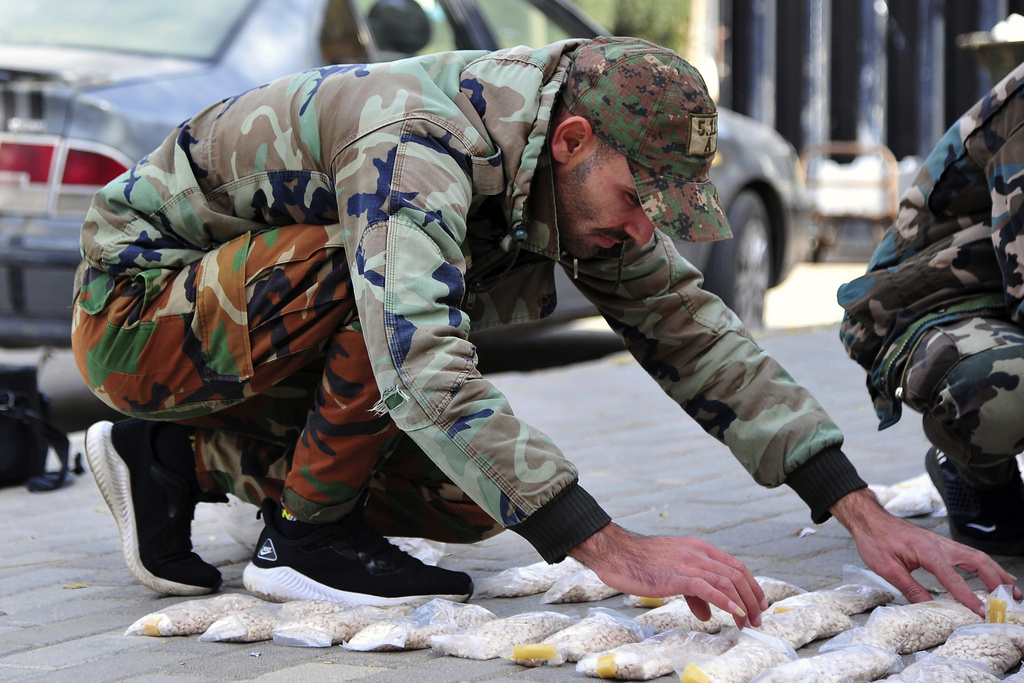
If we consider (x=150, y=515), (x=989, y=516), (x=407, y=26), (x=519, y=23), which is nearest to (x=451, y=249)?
(x=150, y=515)

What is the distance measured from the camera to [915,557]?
2.21 m

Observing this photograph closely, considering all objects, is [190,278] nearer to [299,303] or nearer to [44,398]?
[299,303]

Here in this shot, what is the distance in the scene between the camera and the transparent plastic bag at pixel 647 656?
2002 mm

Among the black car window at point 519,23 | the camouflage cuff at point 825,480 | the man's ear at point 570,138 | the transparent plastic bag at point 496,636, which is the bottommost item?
the transparent plastic bag at point 496,636

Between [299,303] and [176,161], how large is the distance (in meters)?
0.40

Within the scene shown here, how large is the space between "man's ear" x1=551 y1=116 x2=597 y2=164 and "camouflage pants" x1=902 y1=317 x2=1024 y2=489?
2.84 ft

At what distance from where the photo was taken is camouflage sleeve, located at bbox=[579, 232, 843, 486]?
2463 mm

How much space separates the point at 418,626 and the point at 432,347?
58 cm

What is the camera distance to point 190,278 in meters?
2.47

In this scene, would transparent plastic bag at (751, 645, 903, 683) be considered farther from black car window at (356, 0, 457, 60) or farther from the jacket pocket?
black car window at (356, 0, 457, 60)

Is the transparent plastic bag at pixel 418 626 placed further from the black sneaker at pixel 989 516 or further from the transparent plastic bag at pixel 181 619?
the black sneaker at pixel 989 516

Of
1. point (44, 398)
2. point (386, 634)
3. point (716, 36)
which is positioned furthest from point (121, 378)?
point (716, 36)

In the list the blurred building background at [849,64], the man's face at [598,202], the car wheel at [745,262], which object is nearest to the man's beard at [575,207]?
the man's face at [598,202]

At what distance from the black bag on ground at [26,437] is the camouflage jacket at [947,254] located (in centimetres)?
229
